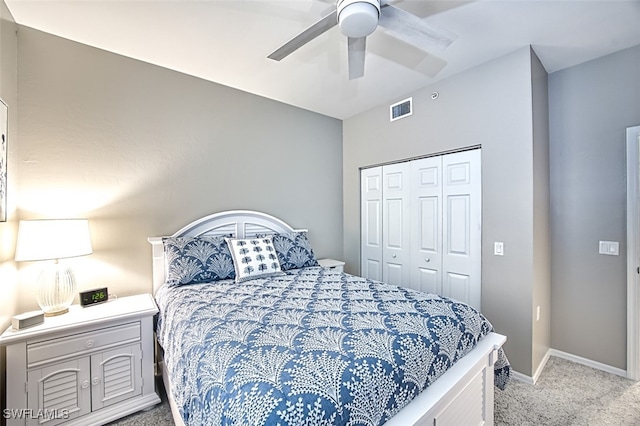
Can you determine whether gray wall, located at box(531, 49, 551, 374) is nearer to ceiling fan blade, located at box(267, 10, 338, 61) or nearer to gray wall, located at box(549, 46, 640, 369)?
gray wall, located at box(549, 46, 640, 369)

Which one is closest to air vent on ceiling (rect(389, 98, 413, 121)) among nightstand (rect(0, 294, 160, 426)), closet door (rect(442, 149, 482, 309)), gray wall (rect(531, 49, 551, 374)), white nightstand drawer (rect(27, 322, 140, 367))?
closet door (rect(442, 149, 482, 309))

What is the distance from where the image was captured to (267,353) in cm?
113

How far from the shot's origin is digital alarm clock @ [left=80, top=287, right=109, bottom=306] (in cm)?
203

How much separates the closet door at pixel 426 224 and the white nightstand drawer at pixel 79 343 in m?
2.65

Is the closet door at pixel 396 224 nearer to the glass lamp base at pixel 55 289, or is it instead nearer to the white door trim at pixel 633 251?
the white door trim at pixel 633 251

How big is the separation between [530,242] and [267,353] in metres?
2.27

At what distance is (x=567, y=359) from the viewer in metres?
2.61

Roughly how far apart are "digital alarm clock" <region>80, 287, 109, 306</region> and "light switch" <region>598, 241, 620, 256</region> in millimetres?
4122

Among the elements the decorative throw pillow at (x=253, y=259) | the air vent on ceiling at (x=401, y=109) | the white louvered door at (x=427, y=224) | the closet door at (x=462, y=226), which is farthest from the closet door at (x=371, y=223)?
the decorative throw pillow at (x=253, y=259)

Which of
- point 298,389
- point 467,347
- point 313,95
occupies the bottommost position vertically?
point 467,347

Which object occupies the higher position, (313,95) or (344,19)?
(313,95)

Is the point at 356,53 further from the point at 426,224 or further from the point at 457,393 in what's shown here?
the point at 457,393

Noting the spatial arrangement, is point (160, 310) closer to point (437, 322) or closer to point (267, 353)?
point (267, 353)

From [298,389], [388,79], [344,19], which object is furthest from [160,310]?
[388,79]
